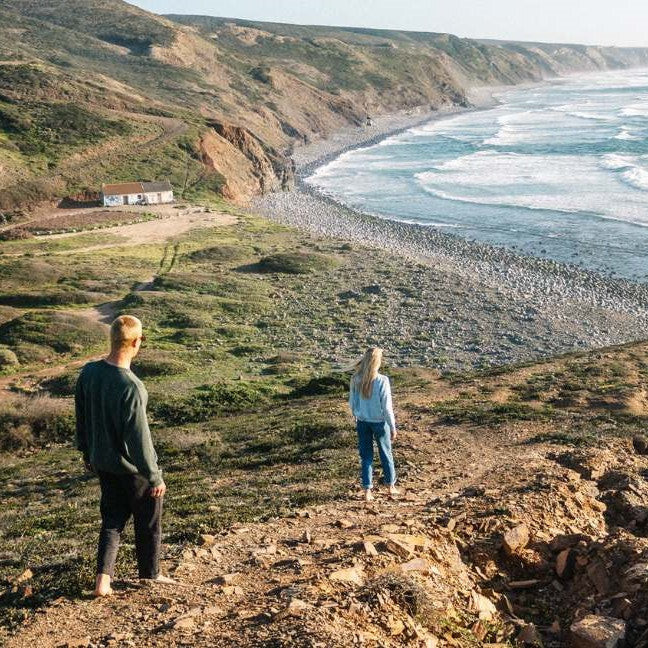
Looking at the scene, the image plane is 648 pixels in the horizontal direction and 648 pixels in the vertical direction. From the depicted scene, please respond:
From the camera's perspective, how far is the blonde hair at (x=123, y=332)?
630cm

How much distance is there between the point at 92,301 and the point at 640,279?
27744 mm

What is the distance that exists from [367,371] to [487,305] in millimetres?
29312

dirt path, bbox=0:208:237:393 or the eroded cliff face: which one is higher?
the eroded cliff face

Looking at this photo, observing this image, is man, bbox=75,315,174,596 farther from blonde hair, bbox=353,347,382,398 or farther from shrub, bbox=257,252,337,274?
shrub, bbox=257,252,337,274

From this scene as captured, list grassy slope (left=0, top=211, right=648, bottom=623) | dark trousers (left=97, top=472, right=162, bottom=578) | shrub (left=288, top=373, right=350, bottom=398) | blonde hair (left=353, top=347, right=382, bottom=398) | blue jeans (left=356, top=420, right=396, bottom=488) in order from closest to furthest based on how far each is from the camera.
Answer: dark trousers (left=97, top=472, right=162, bottom=578) < blonde hair (left=353, top=347, right=382, bottom=398) < blue jeans (left=356, top=420, right=396, bottom=488) < grassy slope (left=0, top=211, right=648, bottom=623) < shrub (left=288, top=373, right=350, bottom=398)

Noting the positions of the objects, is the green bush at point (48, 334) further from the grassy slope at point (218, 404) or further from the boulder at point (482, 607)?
the boulder at point (482, 607)

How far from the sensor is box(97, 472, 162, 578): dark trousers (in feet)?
21.4

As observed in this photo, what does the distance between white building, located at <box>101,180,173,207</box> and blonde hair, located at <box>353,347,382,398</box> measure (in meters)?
56.0

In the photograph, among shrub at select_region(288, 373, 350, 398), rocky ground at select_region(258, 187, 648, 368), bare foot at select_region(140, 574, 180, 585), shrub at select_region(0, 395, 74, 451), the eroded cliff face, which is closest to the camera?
bare foot at select_region(140, 574, 180, 585)

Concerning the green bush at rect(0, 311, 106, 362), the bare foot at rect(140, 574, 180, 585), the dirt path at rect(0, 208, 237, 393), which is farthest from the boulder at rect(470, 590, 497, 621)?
the green bush at rect(0, 311, 106, 362)

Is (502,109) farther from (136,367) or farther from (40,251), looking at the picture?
(136,367)

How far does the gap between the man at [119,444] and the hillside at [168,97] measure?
180 ft

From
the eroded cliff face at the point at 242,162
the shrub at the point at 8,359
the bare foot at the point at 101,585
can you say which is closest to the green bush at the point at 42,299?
the shrub at the point at 8,359

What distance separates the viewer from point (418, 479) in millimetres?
11656
